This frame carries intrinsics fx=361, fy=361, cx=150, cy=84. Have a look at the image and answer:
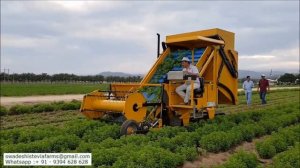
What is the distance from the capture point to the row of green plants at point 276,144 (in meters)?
8.09

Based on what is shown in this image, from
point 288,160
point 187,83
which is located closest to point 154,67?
point 187,83

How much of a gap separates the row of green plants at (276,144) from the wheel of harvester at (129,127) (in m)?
2.97

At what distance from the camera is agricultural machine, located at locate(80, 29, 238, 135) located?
952cm

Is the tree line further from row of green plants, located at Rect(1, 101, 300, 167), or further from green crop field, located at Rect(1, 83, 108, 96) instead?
row of green plants, located at Rect(1, 101, 300, 167)

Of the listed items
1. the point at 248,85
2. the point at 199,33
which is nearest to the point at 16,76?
the point at 248,85

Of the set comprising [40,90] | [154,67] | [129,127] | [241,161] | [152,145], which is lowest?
[241,161]

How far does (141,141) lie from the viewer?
803cm

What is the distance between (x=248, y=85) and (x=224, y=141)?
1179 centimetres

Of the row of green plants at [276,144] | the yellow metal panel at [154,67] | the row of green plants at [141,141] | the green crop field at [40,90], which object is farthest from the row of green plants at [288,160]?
the green crop field at [40,90]

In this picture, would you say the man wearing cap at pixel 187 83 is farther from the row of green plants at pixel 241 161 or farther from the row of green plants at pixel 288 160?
the row of green plants at pixel 288 160

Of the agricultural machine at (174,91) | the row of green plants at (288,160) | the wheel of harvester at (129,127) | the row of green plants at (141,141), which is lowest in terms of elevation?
the row of green plants at (288,160)

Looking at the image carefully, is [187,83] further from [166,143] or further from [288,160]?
[288,160]

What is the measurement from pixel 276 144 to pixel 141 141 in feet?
10.5

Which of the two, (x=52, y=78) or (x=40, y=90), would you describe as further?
(x=52, y=78)
